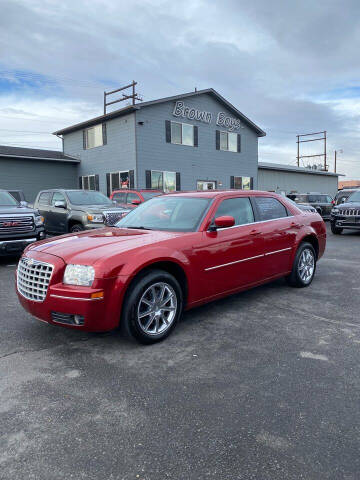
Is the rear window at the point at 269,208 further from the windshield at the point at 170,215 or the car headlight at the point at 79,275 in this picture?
the car headlight at the point at 79,275

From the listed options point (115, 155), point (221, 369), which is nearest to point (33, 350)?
point (221, 369)

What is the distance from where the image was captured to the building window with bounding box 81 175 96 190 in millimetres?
23469

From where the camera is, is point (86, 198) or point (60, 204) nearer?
point (60, 204)

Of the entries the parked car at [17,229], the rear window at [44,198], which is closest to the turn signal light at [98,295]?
the parked car at [17,229]

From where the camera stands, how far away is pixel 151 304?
369 centimetres

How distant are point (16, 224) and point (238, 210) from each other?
546 cm

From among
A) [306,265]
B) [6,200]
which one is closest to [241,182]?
[6,200]

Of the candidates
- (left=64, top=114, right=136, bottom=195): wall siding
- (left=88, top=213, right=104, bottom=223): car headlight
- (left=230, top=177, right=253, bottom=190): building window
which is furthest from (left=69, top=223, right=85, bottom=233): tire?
(left=230, top=177, right=253, bottom=190): building window

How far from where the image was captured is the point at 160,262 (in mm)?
3797

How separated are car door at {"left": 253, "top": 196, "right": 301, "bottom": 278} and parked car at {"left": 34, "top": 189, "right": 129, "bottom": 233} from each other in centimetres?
491

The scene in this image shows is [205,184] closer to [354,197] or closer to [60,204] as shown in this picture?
[354,197]

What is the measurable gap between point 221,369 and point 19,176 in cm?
2174

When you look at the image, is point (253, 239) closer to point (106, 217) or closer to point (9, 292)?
point (9, 292)

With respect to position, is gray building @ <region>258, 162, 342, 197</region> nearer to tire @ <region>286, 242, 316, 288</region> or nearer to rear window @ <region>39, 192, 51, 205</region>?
rear window @ <region>39, 192, 51, 205</region>
